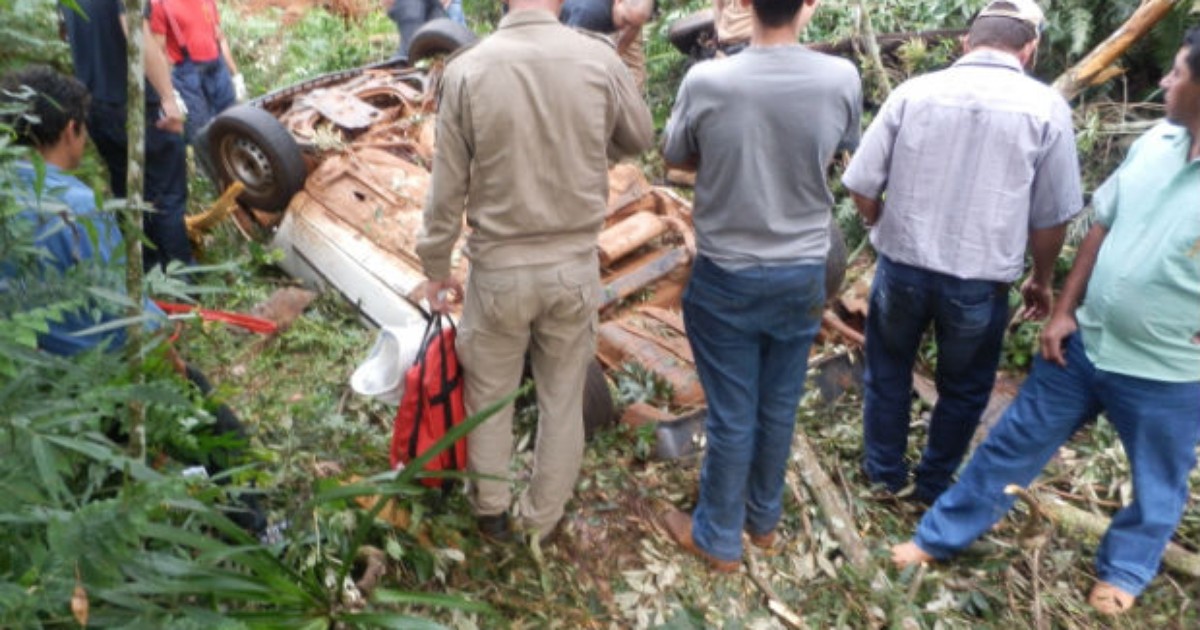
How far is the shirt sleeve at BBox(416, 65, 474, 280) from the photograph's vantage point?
8.70ft

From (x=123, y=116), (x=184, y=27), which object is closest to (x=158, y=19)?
(x=184, y=27)

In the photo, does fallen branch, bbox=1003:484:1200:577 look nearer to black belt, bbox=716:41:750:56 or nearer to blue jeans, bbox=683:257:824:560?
blue jeans, bbox=683:257:824:560

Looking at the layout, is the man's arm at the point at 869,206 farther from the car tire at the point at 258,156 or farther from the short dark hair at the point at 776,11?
the car tire at the point at 258,156

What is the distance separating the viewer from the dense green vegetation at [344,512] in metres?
1.74

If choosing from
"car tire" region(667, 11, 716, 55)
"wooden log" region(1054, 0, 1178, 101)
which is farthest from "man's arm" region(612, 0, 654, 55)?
"wooden log" region(1054, 0, 1178, 101)

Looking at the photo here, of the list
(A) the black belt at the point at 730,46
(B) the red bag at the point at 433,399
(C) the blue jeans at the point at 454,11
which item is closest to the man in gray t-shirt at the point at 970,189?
(B) the red bag at the point at 433,399

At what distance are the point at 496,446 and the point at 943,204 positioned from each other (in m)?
1.78

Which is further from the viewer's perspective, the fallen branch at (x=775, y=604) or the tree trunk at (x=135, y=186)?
the fallen branch at (x=775, y=604)

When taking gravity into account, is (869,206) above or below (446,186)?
below

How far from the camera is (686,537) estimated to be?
350 centimetres

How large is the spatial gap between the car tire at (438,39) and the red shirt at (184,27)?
1.45m

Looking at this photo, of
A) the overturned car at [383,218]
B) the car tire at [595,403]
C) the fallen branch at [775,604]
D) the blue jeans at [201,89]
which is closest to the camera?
the fallen branch at [775,604]

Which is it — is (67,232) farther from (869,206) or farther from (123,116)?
(869,206)

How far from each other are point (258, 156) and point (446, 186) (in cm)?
266
